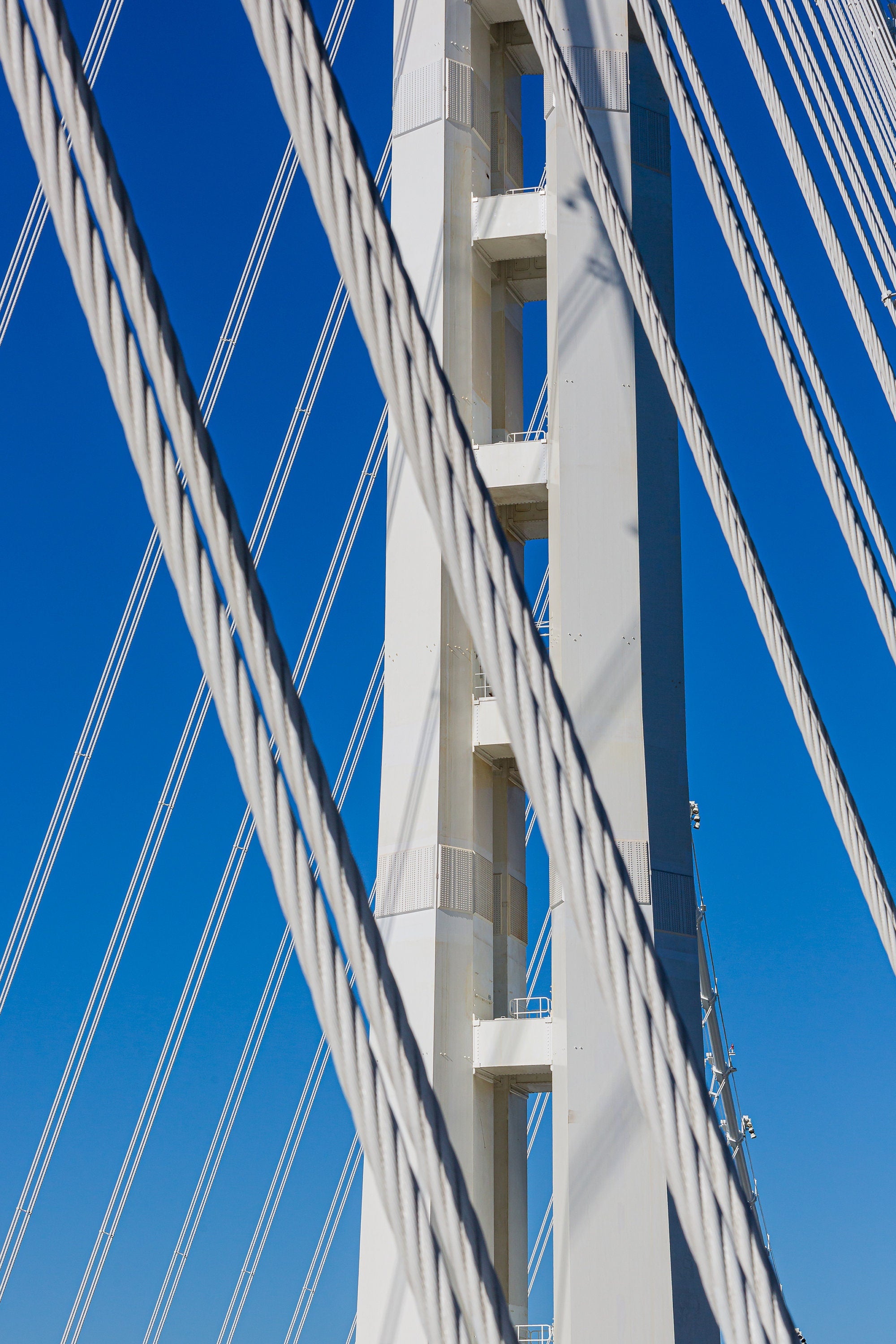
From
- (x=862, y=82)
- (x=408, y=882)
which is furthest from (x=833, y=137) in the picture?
(x=408, y=882)

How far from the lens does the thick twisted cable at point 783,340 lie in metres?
6.31

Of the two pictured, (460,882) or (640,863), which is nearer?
(640,863)

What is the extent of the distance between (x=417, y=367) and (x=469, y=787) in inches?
429

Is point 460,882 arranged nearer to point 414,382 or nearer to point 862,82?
point 862,82

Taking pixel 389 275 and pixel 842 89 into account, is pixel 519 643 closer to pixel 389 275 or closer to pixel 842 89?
pixel 389 275

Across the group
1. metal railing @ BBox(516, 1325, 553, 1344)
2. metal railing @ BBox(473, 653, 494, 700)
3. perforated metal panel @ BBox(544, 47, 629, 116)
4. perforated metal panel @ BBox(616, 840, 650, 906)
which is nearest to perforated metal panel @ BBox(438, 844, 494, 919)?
metal railing @ BBox(473, 653, 494, 700)

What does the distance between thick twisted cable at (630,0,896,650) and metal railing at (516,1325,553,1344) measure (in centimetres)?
937

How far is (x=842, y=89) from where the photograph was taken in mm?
11641

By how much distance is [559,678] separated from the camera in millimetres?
13008

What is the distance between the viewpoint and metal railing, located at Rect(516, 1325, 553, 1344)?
1381 cm

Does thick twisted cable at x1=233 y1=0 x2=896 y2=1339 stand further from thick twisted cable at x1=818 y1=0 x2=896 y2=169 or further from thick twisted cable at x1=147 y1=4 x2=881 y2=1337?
thick twisted cable at x1=818 y1=0 x2=896 y2=169

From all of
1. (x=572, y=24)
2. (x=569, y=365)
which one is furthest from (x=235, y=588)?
(x=572, y=24)

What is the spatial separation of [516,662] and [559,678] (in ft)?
32.3

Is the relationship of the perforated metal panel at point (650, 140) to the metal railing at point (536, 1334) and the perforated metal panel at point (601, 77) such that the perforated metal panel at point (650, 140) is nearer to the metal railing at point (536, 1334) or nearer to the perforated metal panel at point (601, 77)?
the perforated metal panel at point (601, 77)
